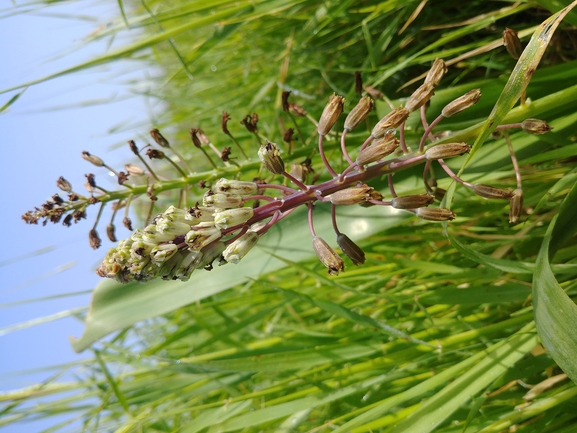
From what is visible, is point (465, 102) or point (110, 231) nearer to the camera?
point (465, 102)

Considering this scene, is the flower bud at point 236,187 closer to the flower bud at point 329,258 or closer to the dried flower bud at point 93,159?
the flower bud at point 329,258

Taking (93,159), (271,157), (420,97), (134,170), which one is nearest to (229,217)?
(271,157)

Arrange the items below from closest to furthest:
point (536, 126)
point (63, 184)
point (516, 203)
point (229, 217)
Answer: point (229, 217), point (536, 126), point (516, 203), point (63, 184)

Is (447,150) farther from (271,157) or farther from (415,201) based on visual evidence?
(271,157)

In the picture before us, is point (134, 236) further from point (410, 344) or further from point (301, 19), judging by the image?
point (301, 19)

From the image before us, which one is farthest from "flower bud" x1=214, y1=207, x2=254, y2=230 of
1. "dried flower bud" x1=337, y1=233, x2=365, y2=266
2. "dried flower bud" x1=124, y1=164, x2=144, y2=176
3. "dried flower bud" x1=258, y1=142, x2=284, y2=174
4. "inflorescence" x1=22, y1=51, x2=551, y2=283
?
"dried flower bud" x1=124, y1=164, x2=144, y2=176

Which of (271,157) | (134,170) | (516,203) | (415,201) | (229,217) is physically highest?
(134,170)

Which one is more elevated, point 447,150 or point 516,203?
point 447,150
